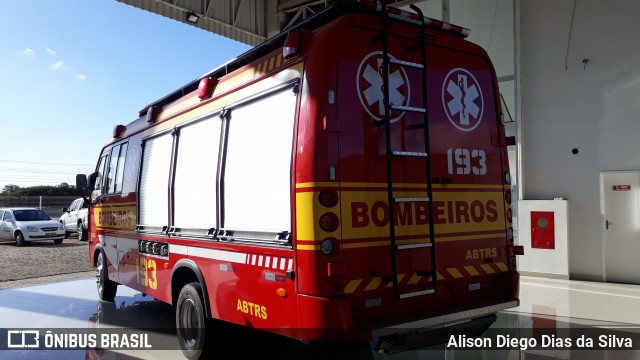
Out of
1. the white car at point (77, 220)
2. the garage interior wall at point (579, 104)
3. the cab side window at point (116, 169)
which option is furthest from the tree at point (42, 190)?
the garage interior wall at point (579, 104)

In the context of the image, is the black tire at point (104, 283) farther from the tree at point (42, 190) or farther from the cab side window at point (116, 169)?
the tree at point (42, 190)

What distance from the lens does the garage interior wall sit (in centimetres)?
824

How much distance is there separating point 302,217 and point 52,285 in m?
8.06

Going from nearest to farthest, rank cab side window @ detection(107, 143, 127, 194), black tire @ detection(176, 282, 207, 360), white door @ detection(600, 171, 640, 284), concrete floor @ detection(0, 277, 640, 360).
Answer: black tire @ detection(176, 282, 207, 360) < concrete floor @ detection(0, 277, 640, 360) < cab side window @ detection(107, 143, 127, 194) < white door @ detection(600, 171, 640, 284)

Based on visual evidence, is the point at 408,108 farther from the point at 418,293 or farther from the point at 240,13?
the point at 240,13

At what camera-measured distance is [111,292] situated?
297 inches

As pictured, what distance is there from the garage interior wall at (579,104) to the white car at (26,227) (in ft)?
55.5

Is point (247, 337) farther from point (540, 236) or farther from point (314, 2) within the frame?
point (314, 2)

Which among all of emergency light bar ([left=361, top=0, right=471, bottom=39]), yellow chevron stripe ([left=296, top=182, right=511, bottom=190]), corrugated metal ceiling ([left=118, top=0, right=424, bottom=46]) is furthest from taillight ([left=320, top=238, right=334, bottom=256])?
corrugated metal ceiling ([left=118, top=0, right=424, bottom=46])

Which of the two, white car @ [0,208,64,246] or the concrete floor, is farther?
white car @ [0,208,64,246]

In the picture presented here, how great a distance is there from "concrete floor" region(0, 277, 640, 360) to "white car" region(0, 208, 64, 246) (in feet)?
32.5

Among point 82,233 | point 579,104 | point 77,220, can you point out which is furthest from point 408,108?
point 77,220

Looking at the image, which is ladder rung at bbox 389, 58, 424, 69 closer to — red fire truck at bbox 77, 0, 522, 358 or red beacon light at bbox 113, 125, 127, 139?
red fire truck at bbox 77, 0, 522, 358

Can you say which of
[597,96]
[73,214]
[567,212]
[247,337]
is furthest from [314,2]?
[73,214]
